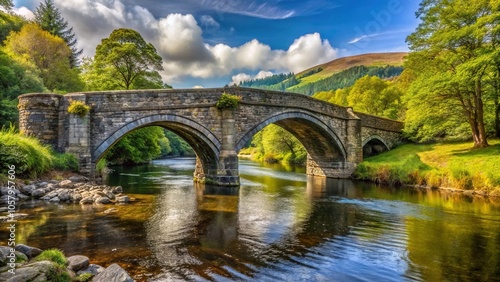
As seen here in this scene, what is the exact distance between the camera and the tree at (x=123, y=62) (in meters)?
27.7

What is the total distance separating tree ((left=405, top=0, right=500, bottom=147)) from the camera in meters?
17.7

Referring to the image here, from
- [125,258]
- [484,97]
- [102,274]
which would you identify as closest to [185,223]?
[125,258]

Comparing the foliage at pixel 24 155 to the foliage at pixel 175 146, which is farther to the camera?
the foliage at pixel 175 146

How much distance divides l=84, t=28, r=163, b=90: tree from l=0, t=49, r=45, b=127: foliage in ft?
21.0

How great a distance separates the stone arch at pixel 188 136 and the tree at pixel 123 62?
12.8 m

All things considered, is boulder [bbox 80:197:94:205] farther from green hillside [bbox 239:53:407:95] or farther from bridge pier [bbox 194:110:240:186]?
green hillside [bbox 239:53:407:95]

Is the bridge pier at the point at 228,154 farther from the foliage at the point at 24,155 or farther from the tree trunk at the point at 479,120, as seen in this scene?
the tree trunk at the point at 479,120

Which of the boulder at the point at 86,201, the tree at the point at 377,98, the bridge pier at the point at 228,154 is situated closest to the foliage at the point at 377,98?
the tree at the point at 377,98

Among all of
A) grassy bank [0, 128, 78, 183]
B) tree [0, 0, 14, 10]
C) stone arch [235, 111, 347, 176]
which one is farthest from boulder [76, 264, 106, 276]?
tree [0, 0, 14, 10]

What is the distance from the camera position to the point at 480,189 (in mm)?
16219

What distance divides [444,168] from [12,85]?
27.8 m

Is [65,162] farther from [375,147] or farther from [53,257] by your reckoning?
[375,147]

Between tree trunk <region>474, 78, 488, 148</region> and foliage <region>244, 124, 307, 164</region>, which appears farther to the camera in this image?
foliage <region>244, 124, 307, 164</region>

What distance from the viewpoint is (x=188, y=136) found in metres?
18.9
